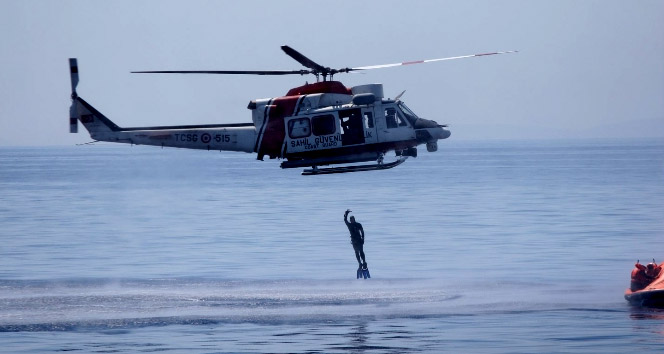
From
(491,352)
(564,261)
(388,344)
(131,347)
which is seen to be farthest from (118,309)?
(564,261)

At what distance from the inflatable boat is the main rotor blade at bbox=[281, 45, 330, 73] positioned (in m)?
10.0

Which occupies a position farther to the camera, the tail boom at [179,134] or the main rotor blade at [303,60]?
the tail boom at [179,134]

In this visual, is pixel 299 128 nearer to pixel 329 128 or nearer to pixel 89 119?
pixel 329 128

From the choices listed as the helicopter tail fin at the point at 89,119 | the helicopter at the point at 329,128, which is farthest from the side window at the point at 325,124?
the helicopter tail fin at the point at 89,119

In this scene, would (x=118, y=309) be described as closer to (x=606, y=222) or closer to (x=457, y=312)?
(x=457, y=312)

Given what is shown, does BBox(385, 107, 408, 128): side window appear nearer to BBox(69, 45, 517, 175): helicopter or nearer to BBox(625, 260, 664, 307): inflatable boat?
BBox(69, 45, 517, 175): helicopter

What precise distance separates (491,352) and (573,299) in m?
8.58

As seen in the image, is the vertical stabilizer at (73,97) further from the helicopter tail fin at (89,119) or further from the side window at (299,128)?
the side window at (299,128)

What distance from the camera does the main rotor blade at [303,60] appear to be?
28.2 meters

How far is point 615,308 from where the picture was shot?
32531 mm

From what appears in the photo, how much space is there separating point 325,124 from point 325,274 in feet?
41.3

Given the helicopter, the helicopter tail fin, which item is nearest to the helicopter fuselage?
the helicopter

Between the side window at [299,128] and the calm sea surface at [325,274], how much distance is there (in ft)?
15.7

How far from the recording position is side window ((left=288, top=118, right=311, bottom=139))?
31.3 metres
